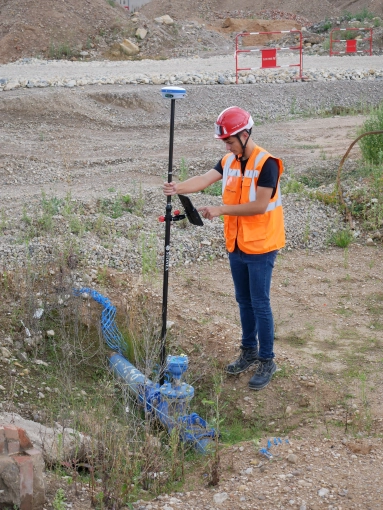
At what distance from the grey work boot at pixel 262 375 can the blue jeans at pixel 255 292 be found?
6 cm

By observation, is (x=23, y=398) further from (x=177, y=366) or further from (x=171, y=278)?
(x=171, y=278)

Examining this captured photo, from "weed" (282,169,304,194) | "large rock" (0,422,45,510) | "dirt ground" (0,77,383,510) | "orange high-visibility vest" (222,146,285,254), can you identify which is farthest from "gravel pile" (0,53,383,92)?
"large rock" (0,422,45,510)

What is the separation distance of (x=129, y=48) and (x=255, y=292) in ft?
70.5

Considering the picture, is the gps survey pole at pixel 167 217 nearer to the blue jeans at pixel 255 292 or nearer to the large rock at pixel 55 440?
the blue jeans at pixel 255 292

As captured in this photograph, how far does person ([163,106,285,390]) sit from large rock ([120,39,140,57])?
21004 mm

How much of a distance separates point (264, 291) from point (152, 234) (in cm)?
258

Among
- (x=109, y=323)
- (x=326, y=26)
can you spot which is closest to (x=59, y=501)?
(x=109, y=323)

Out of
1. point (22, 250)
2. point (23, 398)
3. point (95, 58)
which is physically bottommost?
point (23, 398)

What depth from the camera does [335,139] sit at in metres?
13.4

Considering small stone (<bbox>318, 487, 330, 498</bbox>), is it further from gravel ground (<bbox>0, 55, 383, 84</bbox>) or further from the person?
gravel ground (<bbox>0, 55, 383, 84</bbox>)

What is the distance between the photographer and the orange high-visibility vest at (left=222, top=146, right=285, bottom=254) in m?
4.88

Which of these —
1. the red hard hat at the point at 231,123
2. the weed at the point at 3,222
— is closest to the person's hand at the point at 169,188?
the red hard hat at the point at 231,123

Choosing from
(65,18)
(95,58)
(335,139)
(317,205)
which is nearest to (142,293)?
(317,205)

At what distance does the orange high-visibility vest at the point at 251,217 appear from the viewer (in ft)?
16.0
